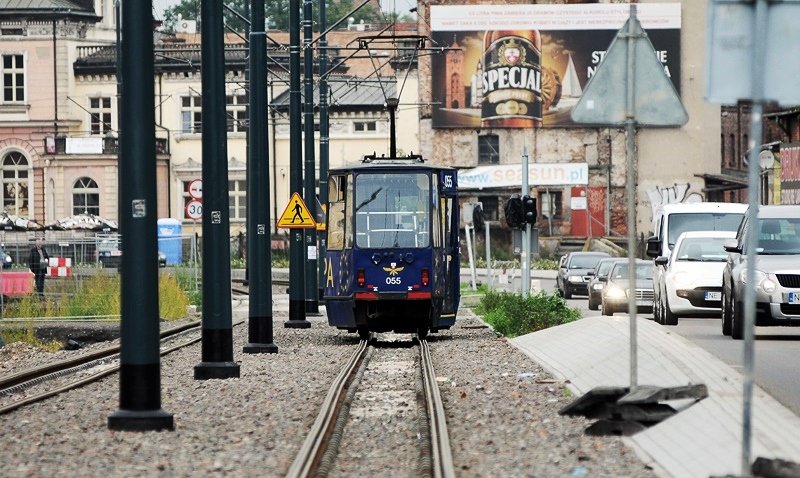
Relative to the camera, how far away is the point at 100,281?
39.8 metres

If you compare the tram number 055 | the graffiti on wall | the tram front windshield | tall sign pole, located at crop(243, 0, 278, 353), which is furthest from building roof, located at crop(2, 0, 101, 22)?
tall sign pole, located at crop(243, 0, 278, 353)

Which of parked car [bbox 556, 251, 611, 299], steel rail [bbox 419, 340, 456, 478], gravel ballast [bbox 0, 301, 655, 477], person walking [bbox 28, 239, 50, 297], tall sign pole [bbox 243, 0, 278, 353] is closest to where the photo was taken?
steel rail [bbox 419, 340, 456, 478]

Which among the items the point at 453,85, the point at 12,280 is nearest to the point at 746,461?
the point at 12,280

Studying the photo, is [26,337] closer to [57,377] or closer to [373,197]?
[373,197]

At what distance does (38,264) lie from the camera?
45594 mm

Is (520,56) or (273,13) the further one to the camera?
(273,13)

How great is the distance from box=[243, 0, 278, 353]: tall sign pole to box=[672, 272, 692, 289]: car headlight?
316 inches

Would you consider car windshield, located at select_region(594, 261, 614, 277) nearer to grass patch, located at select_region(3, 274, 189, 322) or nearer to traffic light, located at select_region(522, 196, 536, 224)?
grass patch, located at select_region(3, 274, 189, 322)

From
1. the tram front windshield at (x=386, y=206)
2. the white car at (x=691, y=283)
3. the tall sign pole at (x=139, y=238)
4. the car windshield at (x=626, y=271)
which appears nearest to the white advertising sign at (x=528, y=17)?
the car windshield at (x=626, y=271)

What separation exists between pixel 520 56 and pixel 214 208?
214ft

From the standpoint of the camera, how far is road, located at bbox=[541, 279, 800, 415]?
56.2ft

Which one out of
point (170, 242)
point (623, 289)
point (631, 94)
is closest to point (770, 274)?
point (631, 94)

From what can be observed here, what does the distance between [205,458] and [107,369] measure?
10.4 meters

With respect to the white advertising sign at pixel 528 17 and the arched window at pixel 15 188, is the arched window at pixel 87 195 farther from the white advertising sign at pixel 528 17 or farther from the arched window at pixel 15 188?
the white advertising sign at pixel 528 17
